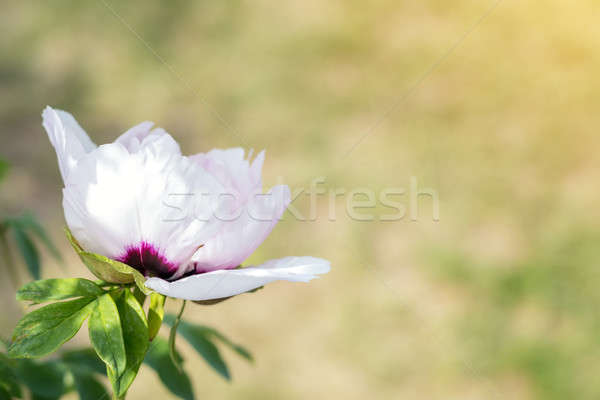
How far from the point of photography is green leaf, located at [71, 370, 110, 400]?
579 mm

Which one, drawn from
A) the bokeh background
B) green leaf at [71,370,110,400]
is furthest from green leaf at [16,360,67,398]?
the bokeh background

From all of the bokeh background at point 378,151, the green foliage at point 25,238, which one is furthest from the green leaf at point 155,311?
the bokeh background at point 378,151

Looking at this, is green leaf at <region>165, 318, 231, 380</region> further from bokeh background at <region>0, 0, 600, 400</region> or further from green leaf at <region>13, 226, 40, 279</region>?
bokeh background at <region>0, 0, 600, 400</region>

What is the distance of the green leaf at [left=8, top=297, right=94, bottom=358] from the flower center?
0.04m

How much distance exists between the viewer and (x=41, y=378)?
1.90 feet

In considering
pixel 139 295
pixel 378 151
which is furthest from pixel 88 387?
pixel 378 151

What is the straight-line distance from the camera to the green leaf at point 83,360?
595 millimetres

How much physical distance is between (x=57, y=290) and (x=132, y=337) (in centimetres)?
6

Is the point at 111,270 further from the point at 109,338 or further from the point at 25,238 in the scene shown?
the point at 25,238

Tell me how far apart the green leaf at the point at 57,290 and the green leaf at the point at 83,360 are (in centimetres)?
16

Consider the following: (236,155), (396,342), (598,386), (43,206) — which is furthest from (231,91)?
(236,155)

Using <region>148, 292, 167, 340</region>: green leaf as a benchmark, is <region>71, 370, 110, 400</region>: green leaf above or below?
below

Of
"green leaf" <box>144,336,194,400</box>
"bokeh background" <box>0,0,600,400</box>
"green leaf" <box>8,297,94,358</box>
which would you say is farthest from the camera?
"bokeh background" <box>0,0,600,400</box>

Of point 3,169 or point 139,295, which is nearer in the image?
point 139,295
